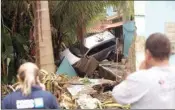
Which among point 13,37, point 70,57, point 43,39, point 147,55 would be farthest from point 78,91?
point 147,55

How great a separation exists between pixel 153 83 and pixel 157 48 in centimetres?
24

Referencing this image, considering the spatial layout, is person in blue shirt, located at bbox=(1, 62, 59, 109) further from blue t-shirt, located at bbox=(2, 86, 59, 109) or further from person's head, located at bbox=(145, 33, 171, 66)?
person's head, located at bbox=(145, 33, 171, 66)

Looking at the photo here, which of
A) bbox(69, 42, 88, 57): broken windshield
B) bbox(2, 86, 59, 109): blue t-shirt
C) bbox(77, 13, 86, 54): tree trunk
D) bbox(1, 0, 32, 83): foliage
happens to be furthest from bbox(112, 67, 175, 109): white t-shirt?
bbox(69, 42, 88, 57): broken windshield

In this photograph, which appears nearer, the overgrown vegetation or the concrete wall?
the concrete wall

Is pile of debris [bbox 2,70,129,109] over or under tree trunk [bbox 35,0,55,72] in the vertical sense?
under

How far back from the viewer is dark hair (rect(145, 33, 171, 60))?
3.01 meters

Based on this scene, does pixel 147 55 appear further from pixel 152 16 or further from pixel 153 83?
pixel 152 16

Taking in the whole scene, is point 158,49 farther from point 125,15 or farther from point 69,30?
point 69,30

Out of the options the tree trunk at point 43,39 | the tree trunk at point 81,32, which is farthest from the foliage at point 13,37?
the tree trunk at point 43,39

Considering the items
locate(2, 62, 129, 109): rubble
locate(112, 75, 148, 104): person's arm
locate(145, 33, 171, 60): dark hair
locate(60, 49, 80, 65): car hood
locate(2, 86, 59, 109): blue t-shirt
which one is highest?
locate(145, 33, 171, 60): dark hair

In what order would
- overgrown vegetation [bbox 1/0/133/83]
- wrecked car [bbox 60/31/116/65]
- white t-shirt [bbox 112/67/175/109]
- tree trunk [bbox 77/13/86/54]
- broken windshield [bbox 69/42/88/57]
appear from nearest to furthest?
white t-shirt [bbox 112/67/175/109] < overgrown vegetation [bbox 1/0/133/83] < tree trunk [bbox 77/13/86/54] < wrecked car [bbox 60/31/116/65] < broken windshield [bbox 69/42/88/57]

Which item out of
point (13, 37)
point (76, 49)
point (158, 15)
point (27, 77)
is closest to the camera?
point (27, 77)

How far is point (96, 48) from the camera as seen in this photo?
28.4 ft

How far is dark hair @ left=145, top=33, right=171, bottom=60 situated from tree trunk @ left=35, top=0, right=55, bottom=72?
7.43 feet
